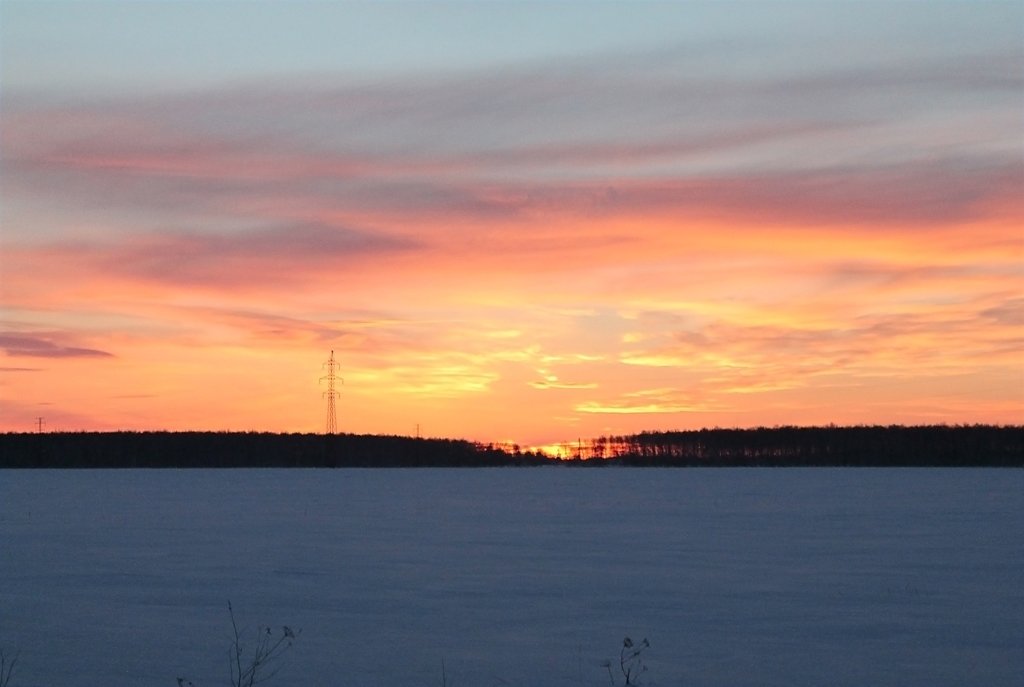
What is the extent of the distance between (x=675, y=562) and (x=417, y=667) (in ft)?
27.4

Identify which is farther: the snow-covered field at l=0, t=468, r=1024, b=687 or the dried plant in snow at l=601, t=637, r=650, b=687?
the snow-covered field at l=0, t=468, r=1024, b=687

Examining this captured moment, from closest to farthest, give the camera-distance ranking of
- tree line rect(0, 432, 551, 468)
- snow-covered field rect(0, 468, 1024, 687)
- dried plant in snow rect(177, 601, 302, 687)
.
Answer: dried plant in snow rect(177, 601, 302, 687) < snow-covered field rect(0, 468, 1024, 687) < tree line rect(0, 432, 551, 468)

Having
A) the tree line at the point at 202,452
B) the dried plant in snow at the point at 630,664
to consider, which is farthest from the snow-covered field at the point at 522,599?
the tree line at the point at 202,452

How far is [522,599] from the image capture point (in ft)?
47.1

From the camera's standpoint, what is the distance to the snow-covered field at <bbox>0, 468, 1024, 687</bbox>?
34.3 ft

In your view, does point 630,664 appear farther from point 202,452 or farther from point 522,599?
point 202,452

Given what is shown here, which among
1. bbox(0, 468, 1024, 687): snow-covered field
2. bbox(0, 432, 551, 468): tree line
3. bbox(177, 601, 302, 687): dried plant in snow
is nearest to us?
bbox(177, 601, 302, 687): dried plant in snow

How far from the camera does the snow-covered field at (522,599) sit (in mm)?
10445

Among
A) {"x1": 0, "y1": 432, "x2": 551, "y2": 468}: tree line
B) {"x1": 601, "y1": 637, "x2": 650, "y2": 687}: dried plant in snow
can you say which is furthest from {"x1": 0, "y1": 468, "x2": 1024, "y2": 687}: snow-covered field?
{"x1": 0, "y1": 432, "x2": 551, "y2": 468}: tree line

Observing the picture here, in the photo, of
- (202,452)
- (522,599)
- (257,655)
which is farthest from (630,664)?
(202,452)

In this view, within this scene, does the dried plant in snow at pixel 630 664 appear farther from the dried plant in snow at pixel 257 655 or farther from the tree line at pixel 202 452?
the tree line at pixel 202 452

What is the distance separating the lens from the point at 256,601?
14.4 metres

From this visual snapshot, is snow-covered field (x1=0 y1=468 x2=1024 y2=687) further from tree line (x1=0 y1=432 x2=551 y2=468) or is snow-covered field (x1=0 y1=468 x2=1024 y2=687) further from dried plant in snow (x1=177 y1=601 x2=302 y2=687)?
tree line (x1=0 y1=432 x2=551 y2=468)

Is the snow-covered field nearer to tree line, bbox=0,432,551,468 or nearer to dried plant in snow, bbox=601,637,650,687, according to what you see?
dried plant in snow, bbox=601,637,650,687
